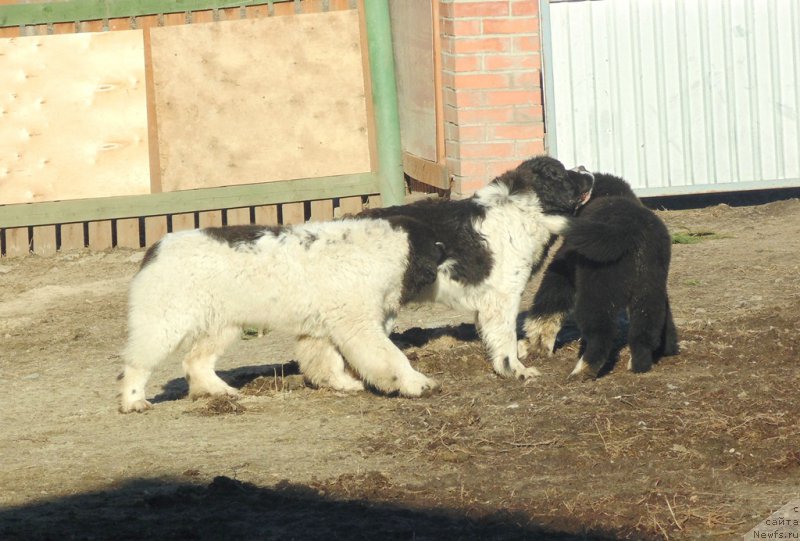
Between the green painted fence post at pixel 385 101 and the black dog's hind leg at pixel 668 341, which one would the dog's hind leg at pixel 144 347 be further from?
the green painted fence post at pixel 385 101

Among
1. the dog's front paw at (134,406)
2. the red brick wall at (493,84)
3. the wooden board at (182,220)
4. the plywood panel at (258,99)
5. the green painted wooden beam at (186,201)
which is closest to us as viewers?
the dog's front paw at (134,406)

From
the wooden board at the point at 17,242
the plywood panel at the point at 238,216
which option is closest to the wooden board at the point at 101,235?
the wooden board at the point at 17,242

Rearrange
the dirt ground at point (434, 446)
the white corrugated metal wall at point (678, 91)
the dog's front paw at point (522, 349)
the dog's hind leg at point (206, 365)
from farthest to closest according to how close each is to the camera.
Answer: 1. the white corrugated metal wall at point (678, 91)
2. the dog's front paw at point (522, 349)
3. the dog's hind leg at point (206, 365)
4. the dirt ground at point (434, 446)

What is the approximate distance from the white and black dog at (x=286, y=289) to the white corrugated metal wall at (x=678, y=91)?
4.57 meters

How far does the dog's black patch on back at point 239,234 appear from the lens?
24.4 ft

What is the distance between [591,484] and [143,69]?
26.8 ft

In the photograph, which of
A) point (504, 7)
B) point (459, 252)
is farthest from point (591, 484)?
point (504, 7)

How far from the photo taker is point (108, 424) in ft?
24.3

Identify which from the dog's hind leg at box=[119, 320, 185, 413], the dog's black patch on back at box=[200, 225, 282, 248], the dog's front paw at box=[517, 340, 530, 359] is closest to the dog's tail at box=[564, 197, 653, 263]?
the dog's front paw at box=[517, 340, 530, 359]

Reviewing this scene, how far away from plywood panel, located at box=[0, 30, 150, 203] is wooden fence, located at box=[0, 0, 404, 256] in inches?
0.4

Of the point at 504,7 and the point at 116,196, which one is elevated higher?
the point at 504,7

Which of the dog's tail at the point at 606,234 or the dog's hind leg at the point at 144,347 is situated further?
the dog's hind leg at the point at 144,347

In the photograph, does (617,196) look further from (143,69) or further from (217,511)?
(143,69)

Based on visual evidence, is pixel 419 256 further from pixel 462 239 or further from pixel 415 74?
pixel 415 74
